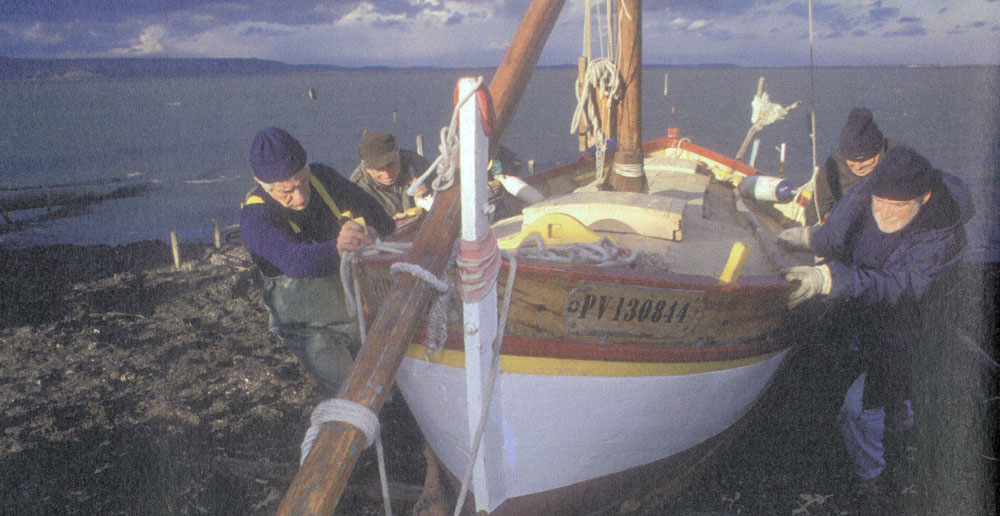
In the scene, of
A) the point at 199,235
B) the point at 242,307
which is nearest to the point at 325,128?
the point at 199,235

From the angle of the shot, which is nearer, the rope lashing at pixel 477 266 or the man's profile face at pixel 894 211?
the rope lashing at pixel 477 266

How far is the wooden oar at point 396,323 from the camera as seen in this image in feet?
6.29

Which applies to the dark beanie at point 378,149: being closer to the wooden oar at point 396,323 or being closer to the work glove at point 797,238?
the wooden oar at point 396,323

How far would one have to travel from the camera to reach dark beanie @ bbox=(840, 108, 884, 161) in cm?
486

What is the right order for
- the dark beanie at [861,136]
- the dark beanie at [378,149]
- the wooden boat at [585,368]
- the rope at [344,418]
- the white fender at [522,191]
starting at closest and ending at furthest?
the rope at [344,418] → the wooden boat at [585,368] → the dark beanie at [861,136] → the dark beanie at [378,149] → the white fender at [522,191]

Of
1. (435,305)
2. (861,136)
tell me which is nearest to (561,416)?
(435,305)

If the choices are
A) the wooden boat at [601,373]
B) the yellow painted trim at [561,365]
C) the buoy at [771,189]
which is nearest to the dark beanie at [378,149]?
the wooden boat at [601,373]

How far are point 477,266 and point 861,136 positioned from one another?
4.12m

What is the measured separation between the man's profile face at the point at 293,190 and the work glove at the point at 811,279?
10.3 feet

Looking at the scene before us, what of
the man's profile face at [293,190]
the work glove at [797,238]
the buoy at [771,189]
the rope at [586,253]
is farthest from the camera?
the buoy at [771,189]

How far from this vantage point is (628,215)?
4551 mm

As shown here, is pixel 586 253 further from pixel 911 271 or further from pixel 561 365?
pixel 911 271

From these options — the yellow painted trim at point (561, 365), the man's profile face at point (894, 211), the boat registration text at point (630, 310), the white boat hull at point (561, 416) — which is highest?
the man's profile face at point (894, 211)

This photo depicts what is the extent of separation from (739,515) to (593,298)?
259 cm
